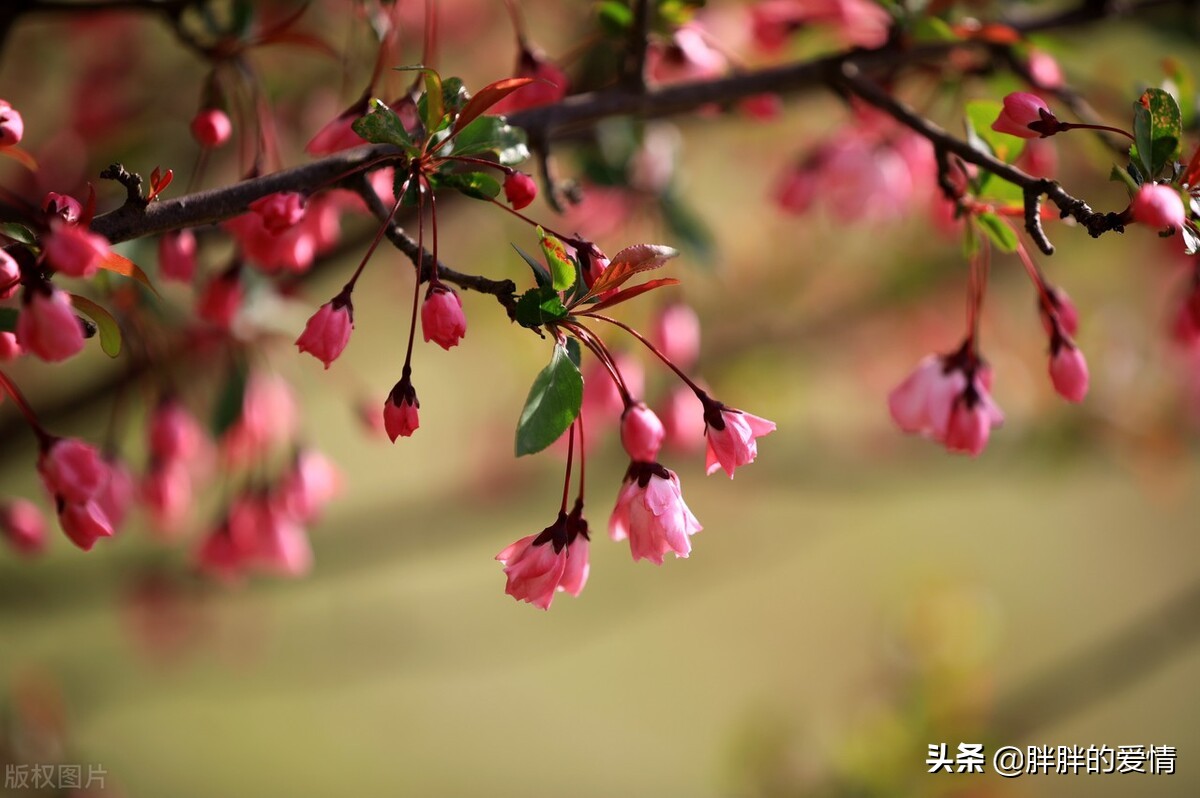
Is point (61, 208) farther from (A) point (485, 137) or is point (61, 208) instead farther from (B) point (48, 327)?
(A) point (485, 137)

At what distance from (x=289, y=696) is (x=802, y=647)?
151 cm

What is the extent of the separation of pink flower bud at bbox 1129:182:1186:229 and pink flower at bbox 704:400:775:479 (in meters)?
0.16

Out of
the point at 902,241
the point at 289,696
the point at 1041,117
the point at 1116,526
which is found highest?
the point at 1116,526

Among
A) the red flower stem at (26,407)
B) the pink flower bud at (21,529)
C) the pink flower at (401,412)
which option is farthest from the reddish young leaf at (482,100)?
the pink flower bud at (21,529)

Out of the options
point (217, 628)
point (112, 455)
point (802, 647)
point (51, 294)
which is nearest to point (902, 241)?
point (112, 455)

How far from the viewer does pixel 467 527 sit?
1.70m

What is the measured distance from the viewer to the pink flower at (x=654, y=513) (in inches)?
16.1

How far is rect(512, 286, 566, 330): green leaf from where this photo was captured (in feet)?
1.22

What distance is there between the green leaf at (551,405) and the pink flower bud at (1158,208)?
218 millimetres

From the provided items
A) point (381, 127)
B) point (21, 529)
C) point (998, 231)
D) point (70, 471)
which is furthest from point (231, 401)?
point (998, 231)

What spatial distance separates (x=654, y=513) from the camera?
1.35 feet

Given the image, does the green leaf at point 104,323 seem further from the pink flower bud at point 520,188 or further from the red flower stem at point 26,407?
the pink flower bud at point 520,188

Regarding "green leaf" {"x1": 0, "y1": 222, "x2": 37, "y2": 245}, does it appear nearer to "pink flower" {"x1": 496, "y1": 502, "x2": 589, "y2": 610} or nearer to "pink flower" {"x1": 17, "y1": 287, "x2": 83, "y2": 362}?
"pink flower" {"x1": 17, "y1": 287, "x2": 83, "y2": 362}

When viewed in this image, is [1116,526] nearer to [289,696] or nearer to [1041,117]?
[289,696]
